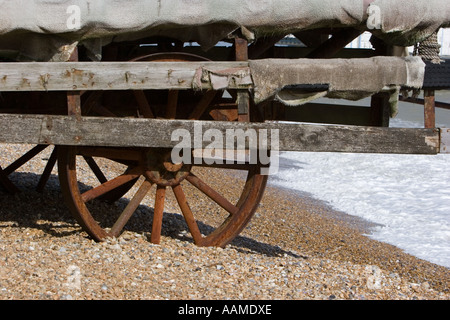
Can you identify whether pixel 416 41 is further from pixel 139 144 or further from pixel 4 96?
pixel 4 96

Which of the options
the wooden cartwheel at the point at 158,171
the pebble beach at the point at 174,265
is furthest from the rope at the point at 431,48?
the pebble beach at the point at 174,265

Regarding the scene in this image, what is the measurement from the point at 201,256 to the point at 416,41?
8.10 ft

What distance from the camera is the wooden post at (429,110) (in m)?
5.53

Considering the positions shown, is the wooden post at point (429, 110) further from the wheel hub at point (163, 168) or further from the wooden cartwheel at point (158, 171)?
the wheel hub at point (163, 168)

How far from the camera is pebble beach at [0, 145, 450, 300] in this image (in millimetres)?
4836

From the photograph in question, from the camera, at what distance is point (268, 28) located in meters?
5.27

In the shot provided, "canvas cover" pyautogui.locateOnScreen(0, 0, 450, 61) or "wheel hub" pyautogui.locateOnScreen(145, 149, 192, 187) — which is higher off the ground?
"canvas cover" pyautogui.locateOnScreen(0, 0, 450, 61)

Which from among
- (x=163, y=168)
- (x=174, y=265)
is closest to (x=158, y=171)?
(x=163, y=168)

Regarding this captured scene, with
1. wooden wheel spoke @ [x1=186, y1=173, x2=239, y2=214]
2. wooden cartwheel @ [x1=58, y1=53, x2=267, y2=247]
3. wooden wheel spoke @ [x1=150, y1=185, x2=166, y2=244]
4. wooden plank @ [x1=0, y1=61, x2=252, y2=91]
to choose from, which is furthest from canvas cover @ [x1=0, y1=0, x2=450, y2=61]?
wooden wheel spoke @ [x1=150, y1=185, x2=166, y2=244]

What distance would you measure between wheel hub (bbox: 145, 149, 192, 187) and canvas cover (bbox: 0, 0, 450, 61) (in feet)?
3.26

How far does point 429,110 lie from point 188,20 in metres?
2.08

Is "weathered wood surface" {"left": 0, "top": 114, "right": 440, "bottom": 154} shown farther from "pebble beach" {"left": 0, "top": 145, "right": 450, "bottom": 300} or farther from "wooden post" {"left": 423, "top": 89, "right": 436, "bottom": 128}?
"pebble beach" {"left": 0, "top": 145, "right": 450, "bottom": 300}

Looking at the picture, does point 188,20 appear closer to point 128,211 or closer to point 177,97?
point 177,97

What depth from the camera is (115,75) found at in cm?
511
